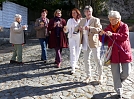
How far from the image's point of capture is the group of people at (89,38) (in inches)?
165

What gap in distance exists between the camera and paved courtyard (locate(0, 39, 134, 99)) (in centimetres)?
463

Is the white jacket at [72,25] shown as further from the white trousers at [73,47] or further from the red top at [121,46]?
the red top at [121,46]

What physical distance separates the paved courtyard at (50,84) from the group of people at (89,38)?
0.27 m

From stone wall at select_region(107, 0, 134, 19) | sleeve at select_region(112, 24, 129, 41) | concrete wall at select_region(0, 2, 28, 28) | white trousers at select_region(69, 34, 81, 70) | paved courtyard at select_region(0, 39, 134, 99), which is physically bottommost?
paved courtyard at select_region(0, 39, 134, 99)

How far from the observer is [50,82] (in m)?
5.38

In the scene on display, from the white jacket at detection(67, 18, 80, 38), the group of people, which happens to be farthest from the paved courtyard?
the white jacket at detection(67, 18, 80, 38)

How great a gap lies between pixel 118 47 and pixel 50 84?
6.39ft

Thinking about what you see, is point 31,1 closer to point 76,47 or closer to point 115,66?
point 76,47

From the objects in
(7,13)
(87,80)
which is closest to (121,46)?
(87,80)

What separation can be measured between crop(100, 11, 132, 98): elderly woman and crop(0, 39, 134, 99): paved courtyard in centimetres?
52

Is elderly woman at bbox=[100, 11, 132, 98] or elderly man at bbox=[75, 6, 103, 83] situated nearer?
elderly woman at bbox=[100, 11, 132, 98]

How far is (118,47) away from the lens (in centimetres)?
423

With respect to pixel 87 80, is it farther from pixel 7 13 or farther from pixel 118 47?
pixel 7 13

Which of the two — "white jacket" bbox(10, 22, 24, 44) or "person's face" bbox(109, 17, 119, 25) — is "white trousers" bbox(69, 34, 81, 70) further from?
"person's face" bbox(109, 17, 119, 25)
